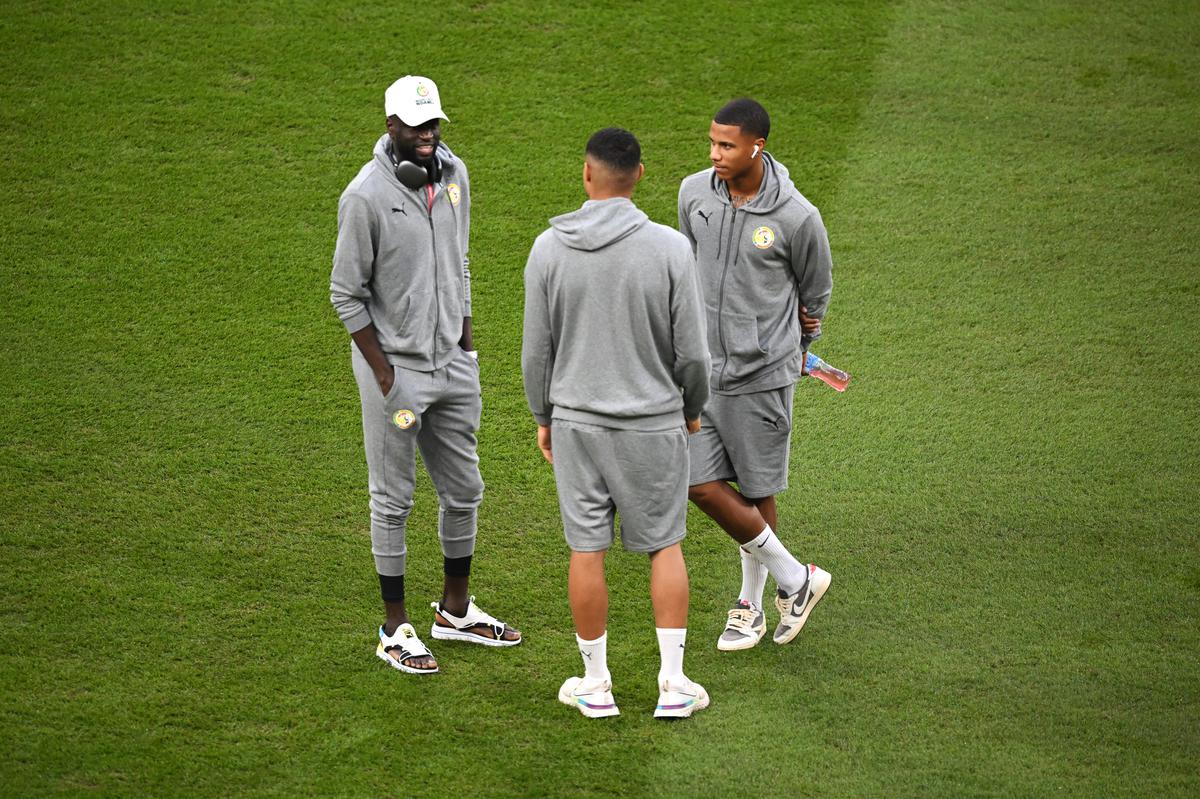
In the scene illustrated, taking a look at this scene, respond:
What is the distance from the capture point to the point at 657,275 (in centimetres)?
368

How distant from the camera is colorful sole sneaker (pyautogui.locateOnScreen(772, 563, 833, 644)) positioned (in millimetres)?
4461

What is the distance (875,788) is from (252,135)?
558cm

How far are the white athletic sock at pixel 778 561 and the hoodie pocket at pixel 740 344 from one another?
0.56 meters

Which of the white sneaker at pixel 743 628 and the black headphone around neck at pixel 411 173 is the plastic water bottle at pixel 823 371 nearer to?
the white sneaker at pixel 743 628

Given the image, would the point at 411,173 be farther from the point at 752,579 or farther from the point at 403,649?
the point at 752,579

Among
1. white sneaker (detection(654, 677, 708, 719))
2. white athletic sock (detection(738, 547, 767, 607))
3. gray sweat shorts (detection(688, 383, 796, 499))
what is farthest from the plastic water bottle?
white sneaker (detection(654, 677, 708, 719))

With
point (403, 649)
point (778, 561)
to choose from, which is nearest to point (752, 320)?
point (778, 561)

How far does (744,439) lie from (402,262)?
1.27 m

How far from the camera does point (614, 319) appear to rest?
3.71 metres

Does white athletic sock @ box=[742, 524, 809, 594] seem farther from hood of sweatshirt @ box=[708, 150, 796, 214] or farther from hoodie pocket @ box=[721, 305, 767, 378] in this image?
hood of sweatshirt @ box=[708, 150, 796, 214]

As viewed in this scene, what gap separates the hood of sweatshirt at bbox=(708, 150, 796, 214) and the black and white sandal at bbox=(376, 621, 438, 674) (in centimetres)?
177

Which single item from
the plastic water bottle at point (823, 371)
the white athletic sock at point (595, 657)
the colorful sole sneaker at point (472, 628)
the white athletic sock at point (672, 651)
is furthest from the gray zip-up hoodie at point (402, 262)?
the plastic water bottle at point (823, 371)

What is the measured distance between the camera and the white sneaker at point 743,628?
4.47 metres

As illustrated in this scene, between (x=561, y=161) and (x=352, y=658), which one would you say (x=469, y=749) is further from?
(x=561, y=161)
